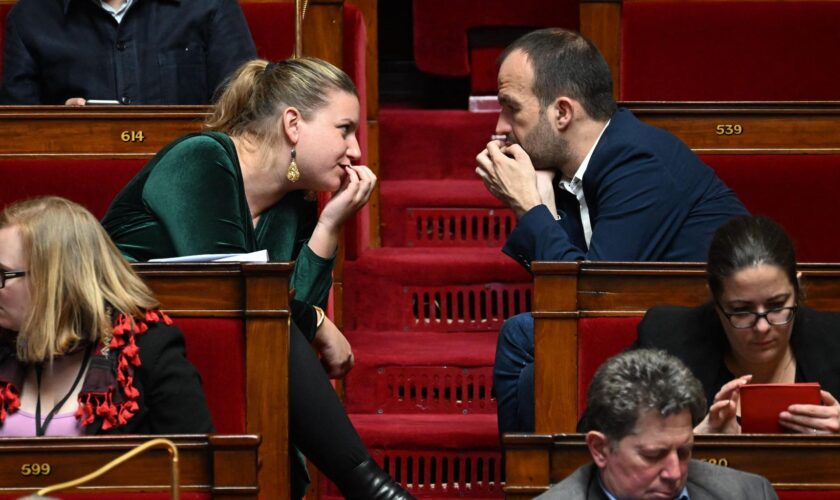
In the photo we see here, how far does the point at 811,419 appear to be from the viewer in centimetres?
81

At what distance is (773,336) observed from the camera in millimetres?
874

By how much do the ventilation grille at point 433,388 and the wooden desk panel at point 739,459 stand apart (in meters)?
0.48

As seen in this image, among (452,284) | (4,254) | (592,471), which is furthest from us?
(452,284)

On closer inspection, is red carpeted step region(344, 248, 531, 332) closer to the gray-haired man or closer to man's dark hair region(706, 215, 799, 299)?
man's dark hair region(706, 215, 799, 299)

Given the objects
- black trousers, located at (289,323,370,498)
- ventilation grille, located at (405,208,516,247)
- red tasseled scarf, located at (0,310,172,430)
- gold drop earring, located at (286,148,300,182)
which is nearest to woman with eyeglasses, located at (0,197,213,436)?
red tasseled scarf, located at (0,310,172,430)

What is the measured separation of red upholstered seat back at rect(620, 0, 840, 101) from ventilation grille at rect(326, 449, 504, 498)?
0.40 meters

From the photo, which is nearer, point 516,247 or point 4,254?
point 4,254

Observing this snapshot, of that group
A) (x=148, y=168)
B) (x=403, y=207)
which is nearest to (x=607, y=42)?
(x=403, y=207)

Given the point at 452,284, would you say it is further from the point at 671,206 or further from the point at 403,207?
the point at 671,206

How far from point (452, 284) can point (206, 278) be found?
46 centimetres

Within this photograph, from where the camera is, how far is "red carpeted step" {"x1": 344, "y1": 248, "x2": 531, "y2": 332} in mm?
1344

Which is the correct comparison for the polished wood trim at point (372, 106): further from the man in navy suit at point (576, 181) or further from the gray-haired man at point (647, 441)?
the gray-haired man at point (647, 441)

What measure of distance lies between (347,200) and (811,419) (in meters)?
0.38

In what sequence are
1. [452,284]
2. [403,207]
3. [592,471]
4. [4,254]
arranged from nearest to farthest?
[592,471] → [4,254] → [452,284] → [403,207]
